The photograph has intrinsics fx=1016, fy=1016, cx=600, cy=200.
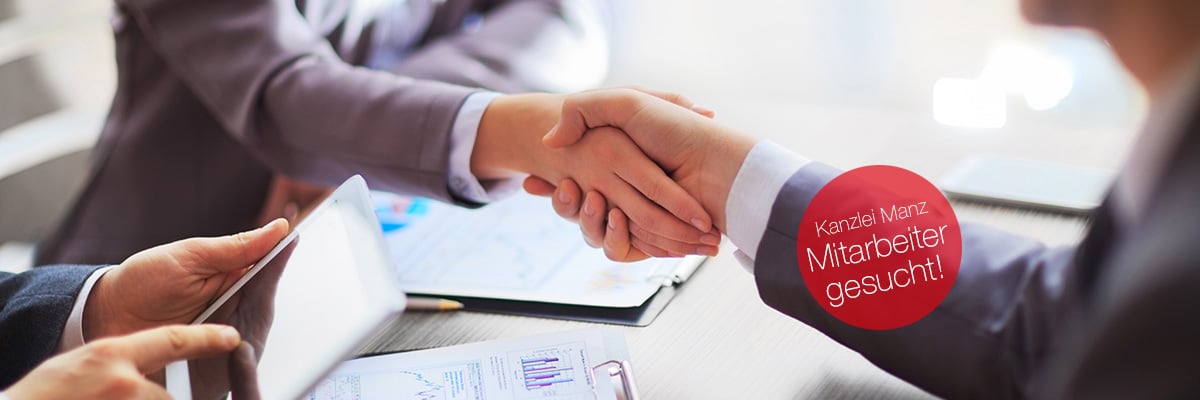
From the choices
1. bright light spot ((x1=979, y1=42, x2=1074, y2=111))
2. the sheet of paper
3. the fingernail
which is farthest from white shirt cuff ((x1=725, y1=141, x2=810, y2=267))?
bright light spot ((x1=979, y1=42, x2=1074, y2=111))

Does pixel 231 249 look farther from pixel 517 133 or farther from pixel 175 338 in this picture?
pixel 517 133

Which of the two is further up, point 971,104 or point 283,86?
point 283,86

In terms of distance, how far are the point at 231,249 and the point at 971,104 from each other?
1.02m

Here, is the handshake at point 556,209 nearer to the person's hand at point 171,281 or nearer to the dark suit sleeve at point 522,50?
the person's hand at point 171,281

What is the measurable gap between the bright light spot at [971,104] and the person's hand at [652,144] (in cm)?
39

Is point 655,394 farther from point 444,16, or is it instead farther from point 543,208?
point 444,16

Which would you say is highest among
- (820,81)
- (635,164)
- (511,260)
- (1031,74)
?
(635,164)

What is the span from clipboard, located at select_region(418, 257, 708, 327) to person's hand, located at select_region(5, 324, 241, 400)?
268 mm

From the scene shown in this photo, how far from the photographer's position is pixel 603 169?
0.82 m

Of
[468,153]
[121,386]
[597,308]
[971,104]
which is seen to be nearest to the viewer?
[121,386]

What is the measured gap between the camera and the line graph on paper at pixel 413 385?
66 centimetres

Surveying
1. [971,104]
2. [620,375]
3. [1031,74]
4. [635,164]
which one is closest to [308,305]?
[620,375]

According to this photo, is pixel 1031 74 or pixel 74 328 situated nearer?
pixel 74 328

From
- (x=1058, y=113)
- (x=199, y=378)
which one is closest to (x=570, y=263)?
(x=199, y=378)
